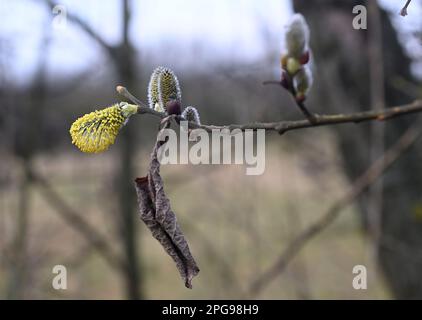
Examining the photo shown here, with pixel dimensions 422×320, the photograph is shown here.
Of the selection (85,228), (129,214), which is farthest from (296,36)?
(85,228)

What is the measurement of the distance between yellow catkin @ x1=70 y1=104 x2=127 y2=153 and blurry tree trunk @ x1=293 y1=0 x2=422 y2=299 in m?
1.83

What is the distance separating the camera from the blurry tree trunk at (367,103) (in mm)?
2484

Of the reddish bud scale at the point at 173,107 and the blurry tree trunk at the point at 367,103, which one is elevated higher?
the blurry tree trunk at the point at 367,103

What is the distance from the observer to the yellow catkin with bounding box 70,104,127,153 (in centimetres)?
85

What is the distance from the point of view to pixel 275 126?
82 centimetres

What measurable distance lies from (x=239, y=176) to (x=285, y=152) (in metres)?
0.72

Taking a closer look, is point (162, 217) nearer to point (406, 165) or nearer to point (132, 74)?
point (406, 165)

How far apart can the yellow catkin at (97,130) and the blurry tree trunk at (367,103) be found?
183 centimetres

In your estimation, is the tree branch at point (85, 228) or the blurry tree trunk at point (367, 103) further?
the tree branch at point (85, 228)

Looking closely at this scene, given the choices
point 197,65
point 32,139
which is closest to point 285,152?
point 197,65

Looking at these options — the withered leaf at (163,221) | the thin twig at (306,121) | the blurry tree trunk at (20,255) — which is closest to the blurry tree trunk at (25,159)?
the blurry tree trunk at (20,255)

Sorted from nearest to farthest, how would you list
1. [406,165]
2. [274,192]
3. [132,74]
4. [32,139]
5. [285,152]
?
[406,165] < [132,74] < [32,139] < [285,152] < [274,192]

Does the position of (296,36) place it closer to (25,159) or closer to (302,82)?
(302,82)

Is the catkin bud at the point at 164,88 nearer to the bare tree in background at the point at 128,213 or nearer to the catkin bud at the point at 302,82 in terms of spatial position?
the catkin bud at the point at 302,82
